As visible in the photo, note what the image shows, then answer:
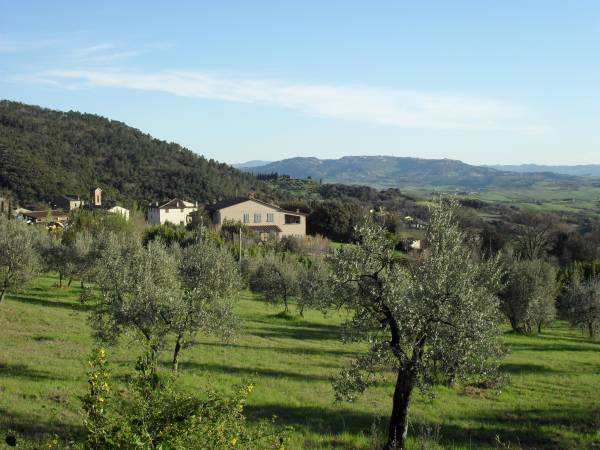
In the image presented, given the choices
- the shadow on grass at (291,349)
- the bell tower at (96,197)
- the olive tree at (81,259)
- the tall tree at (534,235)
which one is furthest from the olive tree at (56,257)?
the bell tower at (96,197)

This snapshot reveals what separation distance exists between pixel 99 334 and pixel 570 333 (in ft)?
171

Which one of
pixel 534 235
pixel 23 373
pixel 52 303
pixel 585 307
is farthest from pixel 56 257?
pixel 534 235

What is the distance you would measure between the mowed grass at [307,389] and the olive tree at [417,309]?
1916 millimetres

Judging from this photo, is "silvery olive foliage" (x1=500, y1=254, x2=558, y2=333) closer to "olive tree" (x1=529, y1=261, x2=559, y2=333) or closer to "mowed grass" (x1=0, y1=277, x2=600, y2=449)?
"olive tree" (x1=529, y1=261, x2=559, y2=333)

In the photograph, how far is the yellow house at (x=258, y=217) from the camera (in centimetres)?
11781

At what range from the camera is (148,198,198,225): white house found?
12575cm

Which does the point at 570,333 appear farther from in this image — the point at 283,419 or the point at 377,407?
the point at 283,419

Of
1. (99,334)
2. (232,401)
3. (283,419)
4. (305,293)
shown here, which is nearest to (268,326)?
(305,293)

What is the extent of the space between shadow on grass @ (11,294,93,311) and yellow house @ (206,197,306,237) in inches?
2659

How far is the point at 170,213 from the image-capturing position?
127 meters

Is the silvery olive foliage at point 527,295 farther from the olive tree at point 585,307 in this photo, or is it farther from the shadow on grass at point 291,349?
the shadow on grass at point 291,349

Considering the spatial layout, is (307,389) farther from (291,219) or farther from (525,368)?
(291,219)

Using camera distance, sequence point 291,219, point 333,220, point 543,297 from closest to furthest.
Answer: point 543,297, point 291,219, point 333,220

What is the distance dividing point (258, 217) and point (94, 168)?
70948 mm
